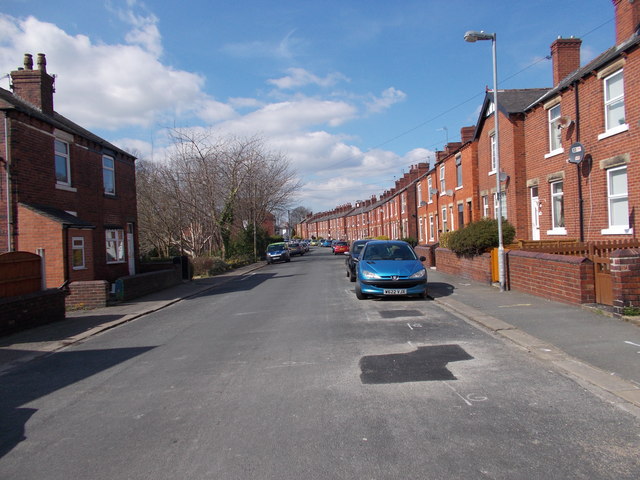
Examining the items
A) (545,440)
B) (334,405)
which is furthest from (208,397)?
(545,440)

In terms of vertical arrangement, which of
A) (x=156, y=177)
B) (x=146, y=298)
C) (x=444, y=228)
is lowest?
(x=146, y=298)

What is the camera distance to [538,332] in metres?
8.12

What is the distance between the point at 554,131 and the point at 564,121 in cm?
167

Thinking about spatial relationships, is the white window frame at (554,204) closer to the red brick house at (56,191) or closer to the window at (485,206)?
the window at (485,206)

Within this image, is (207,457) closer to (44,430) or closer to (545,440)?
(44,430)

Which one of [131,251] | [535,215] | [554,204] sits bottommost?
[131,251]

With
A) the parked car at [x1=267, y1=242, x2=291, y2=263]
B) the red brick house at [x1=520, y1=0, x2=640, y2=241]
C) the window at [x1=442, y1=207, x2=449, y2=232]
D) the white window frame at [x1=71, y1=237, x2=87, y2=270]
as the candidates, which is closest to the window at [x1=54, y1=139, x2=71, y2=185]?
the white window frame at [x1=71, y1=237, x2=87, y2=270]

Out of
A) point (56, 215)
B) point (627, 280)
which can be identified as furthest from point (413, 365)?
point (56, 215)

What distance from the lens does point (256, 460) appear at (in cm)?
392

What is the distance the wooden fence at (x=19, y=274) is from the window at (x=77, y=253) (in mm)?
3663

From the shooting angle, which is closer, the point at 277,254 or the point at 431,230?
the point at 431,230

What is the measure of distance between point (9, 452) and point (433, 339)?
234 inches

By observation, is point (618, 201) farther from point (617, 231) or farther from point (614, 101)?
point (614, 101)

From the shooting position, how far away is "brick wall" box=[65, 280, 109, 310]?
14.7 metres
